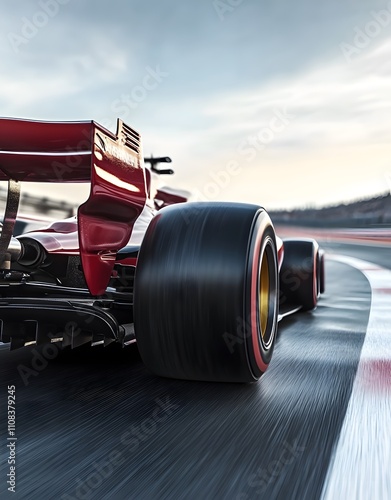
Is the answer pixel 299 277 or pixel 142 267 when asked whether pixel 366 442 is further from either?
pixel 299 277

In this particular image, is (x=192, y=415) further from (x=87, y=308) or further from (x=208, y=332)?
(x=87, y=308)

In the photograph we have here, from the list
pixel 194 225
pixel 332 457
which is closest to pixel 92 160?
pixel 194 225

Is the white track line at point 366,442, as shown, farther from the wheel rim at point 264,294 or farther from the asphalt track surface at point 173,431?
the wheel rim at point 264,294

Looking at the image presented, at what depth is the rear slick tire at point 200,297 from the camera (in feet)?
7.80

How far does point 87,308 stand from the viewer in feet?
8.27

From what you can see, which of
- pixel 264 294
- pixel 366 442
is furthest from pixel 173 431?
pixel 264 294

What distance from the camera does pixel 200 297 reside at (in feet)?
7.80

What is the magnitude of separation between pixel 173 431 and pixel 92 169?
1086mm

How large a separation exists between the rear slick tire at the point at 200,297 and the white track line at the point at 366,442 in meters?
0.50

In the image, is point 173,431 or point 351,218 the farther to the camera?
point 351,218

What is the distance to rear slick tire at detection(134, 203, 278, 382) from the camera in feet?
7.80

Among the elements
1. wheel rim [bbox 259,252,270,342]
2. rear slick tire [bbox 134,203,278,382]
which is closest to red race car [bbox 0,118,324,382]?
rear slick tire [bbox 134,203,278,382]

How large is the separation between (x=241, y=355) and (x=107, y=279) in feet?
2.54

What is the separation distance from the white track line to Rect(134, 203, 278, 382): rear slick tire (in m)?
0.50
